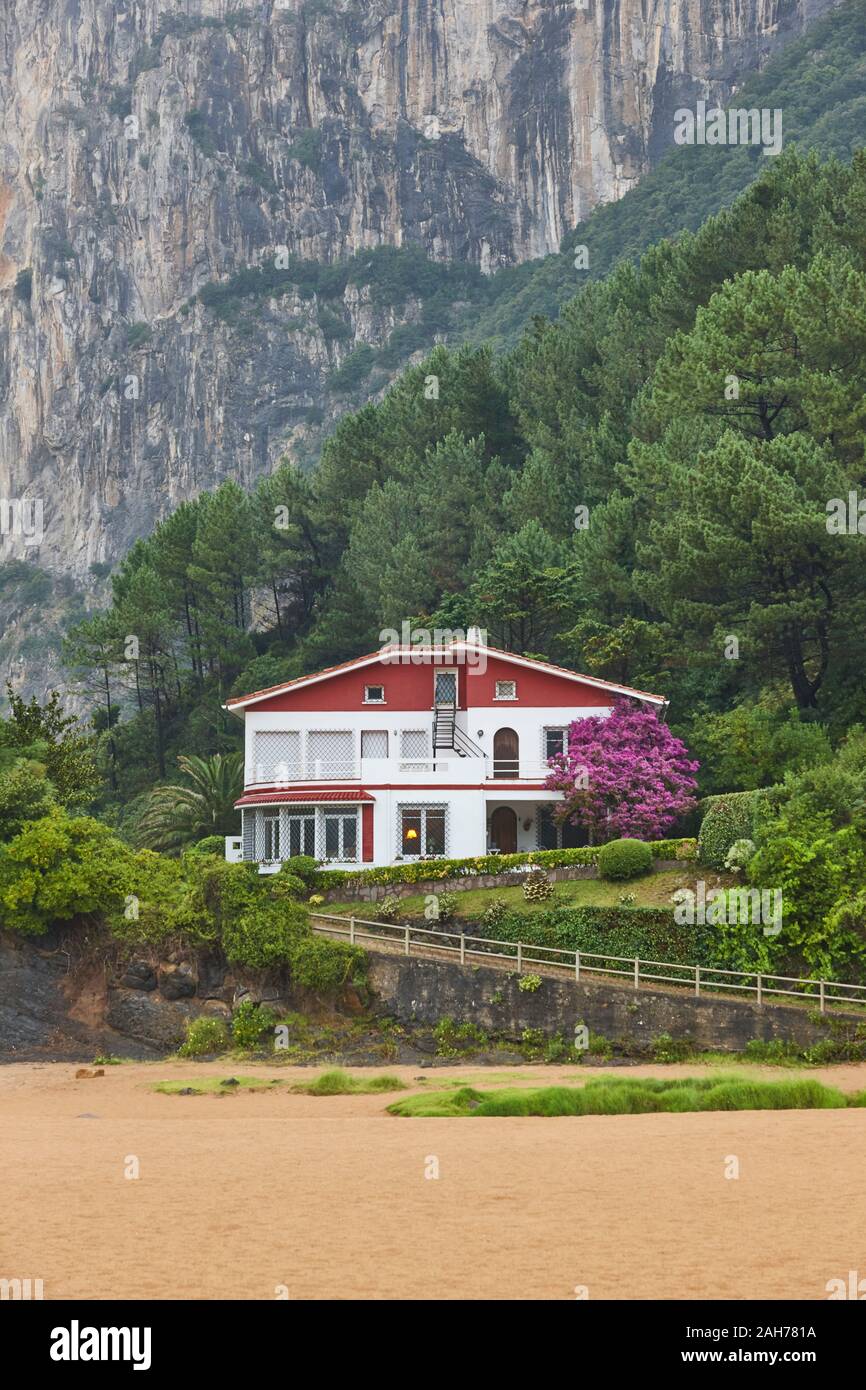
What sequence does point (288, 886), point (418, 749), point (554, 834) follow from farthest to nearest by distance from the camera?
point (418, 749)
point (554, 834)
point (288, 886)

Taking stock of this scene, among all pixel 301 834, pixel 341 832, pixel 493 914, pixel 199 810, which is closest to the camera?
pixel 493 914

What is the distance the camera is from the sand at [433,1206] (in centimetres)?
1546

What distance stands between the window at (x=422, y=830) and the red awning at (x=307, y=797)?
1312 millimetres

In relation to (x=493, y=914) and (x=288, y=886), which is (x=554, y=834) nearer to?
(x=493, y=914)

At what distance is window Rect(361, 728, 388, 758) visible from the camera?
173 feet

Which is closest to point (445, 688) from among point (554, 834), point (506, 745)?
point (506, 745)

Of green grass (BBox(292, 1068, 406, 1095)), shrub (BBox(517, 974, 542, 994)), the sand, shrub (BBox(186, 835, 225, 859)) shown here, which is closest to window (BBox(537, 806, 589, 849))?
shrub (BBox(186, 835, 225, 859))

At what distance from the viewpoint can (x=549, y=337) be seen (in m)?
82.6

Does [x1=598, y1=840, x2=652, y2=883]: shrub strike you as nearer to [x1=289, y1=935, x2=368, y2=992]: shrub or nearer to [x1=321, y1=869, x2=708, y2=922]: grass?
[x1=321, y1=869, x2=708, y2=922]: grass

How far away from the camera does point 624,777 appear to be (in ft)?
160

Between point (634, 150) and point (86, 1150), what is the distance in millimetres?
183243

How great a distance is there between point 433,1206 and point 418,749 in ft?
111
